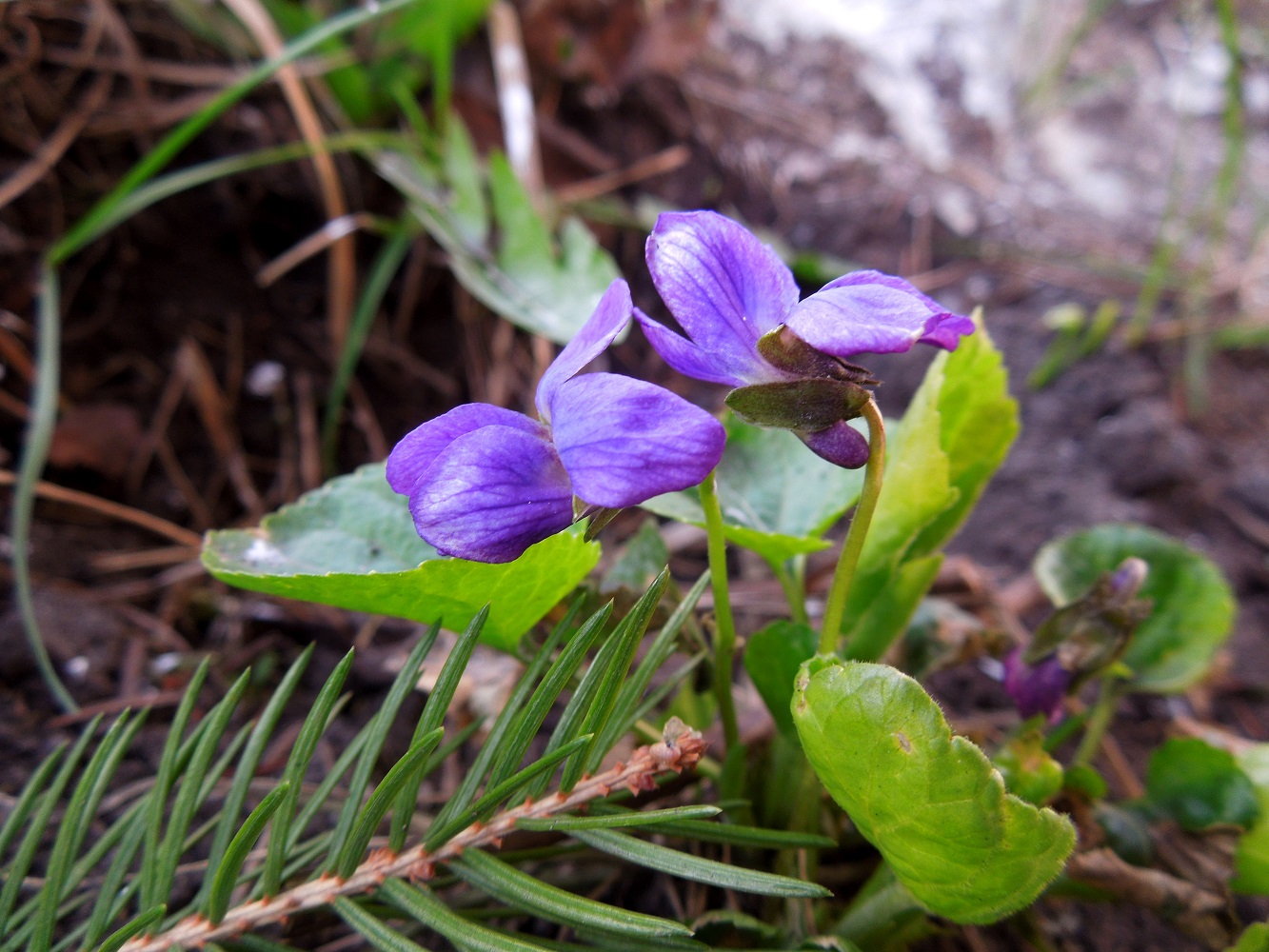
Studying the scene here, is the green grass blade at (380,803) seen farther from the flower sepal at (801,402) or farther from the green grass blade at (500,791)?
the flower sepal at (801,402)

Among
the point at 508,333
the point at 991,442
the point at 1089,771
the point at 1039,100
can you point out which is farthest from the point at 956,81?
the point at 1089,771

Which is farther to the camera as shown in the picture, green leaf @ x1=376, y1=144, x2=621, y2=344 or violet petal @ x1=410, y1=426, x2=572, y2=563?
green leaf @ x1=376, y1=144, x2=621, y2=344

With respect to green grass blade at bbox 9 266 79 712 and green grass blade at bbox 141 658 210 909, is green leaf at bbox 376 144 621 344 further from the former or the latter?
green grass blade at bbox 141 658 210 909

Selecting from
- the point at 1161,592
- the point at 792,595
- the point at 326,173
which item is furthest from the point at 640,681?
the point at 326,173

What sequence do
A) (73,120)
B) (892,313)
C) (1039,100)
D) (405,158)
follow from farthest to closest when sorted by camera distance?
(1039,100) < (405,158) < (73,120) < (892,313)

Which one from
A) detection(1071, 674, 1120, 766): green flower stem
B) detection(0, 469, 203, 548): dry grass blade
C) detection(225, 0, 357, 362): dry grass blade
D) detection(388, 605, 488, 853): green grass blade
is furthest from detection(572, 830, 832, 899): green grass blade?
detection(225, 0, 357, 362): dry grass blade

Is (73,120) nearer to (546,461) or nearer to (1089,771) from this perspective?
(546,461)
